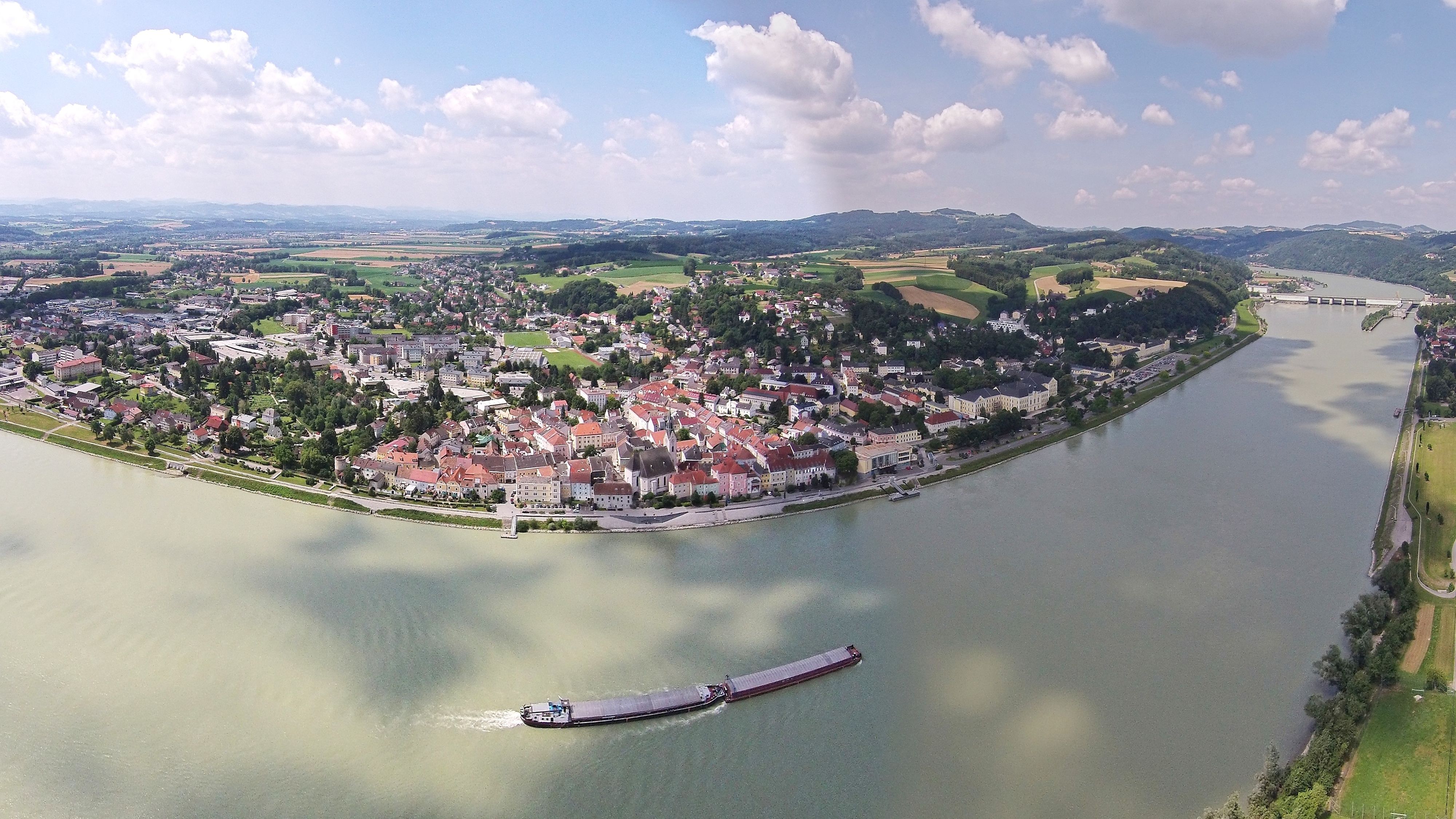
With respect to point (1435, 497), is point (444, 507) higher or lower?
lower

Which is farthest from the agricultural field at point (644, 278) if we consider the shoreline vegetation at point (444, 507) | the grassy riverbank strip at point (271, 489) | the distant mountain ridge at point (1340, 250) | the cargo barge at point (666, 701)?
the distant mountain ridge at point (1340, 250)

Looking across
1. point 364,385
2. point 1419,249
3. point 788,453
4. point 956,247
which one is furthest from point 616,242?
point 1419,249

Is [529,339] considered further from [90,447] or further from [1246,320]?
[1246,320]

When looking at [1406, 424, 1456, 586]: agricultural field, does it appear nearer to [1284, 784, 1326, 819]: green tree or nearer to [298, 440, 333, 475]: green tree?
[1284, 784, 1326, 819]: green tree

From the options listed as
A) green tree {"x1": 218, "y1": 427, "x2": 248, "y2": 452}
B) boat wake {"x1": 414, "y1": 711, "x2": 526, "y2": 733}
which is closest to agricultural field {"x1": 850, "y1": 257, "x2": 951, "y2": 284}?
green tree {"x1": 218, "y1": 427, "x2": 248, "y2": 452}

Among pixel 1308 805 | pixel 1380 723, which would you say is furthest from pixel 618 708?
pixel 1380 723

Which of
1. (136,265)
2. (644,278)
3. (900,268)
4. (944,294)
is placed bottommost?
(136,265)

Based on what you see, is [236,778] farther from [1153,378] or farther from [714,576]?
[1153,378]
